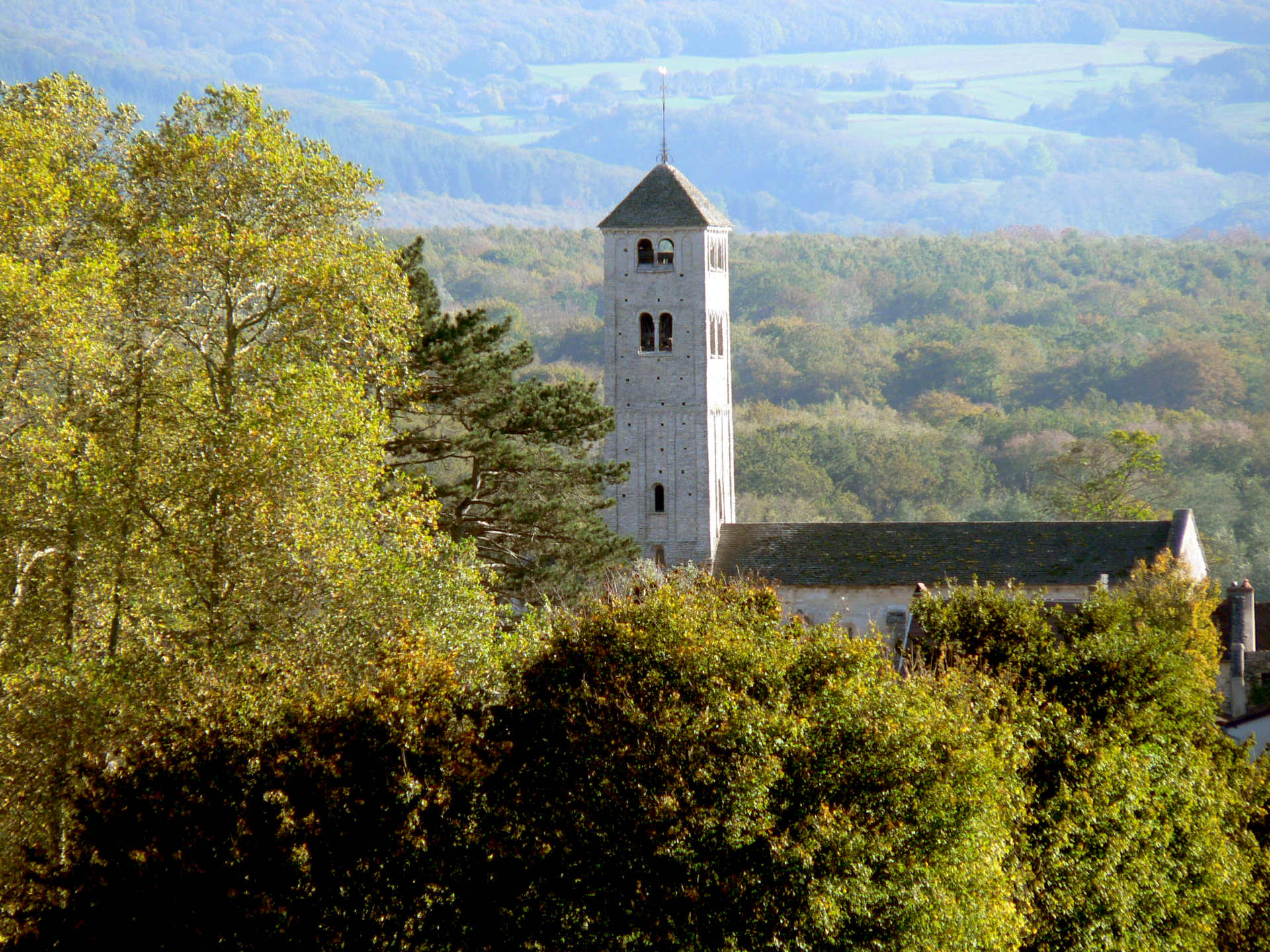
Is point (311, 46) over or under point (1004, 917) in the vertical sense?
over

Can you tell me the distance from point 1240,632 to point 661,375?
14860 mm

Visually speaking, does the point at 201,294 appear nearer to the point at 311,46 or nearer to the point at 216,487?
the point at 216,487

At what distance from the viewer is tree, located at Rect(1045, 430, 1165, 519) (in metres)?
48.8

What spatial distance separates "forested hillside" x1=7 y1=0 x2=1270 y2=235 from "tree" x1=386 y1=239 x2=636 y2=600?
12065 cm

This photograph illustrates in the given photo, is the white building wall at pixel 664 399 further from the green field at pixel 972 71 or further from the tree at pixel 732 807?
the green field at pixel 972 71

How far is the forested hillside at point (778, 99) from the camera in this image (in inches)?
6093

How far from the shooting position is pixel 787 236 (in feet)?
390

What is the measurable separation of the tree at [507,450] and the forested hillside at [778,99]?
12065 centimetres

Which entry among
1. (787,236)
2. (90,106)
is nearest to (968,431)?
(787,236)

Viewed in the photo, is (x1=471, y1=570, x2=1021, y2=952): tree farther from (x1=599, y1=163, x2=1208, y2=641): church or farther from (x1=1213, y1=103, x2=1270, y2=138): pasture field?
(x1=1213, y1=103, x2=1270, y2=138): pasture field

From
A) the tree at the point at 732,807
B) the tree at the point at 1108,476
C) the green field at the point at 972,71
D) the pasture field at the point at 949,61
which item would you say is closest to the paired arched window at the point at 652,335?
the tree at the point at 1108,476

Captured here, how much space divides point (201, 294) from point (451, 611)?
5390 mm

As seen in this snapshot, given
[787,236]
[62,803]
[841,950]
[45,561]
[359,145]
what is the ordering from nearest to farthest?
[841,950]
[62,803]
[45,561]
[787,236]
[359,145]

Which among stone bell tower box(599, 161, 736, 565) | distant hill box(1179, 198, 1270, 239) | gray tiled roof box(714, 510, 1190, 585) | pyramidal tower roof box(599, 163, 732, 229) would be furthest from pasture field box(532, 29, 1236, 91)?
gray tiled roof box(714, 510, 1190, 585)
